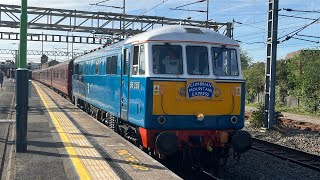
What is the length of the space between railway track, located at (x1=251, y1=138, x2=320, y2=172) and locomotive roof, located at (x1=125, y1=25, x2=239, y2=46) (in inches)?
158

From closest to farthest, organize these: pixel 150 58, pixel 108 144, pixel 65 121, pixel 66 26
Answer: pixel 150 58 < pixel 108 144 < pixel 65 121 < pixel 66 26

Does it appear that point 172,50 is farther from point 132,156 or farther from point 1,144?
point 1,144

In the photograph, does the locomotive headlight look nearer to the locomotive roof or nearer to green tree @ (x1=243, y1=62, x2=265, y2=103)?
the locomotive roof

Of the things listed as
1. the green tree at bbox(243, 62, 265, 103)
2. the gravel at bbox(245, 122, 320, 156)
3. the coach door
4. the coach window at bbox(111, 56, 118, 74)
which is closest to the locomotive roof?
the coach door

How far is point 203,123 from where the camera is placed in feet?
29.9

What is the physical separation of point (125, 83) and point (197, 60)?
200cm

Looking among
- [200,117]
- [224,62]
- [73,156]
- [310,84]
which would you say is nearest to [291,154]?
[224,62]

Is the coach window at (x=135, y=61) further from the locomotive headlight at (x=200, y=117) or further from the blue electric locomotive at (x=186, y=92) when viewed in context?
the locomotive headlight at (x=200, y=117)

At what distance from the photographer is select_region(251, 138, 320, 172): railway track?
11.3 metres

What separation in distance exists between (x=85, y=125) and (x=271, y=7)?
9.86 m

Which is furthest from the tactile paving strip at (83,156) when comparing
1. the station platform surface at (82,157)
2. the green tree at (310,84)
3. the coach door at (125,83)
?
the green tree at (310,84)

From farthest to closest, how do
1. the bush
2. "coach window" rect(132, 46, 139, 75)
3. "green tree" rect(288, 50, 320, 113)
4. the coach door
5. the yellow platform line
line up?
"green tree" rect(288, 50, 320, 113) < the bush < the coach door < "coach window" rect(132, 46, 139, 75) < the yellow platform line

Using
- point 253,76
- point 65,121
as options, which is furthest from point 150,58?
point 253,76

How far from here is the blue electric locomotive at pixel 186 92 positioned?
8.72 m
